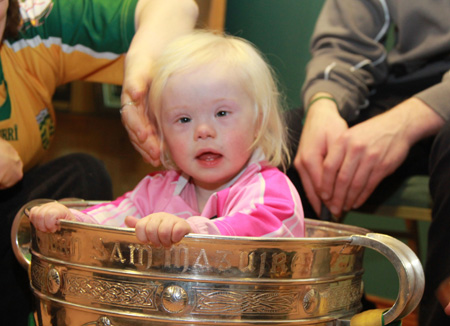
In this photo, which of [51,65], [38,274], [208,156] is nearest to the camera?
[38,274]

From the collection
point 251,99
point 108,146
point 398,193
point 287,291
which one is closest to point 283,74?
point 108,146

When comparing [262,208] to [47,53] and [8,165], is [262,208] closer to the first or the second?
[8,165]

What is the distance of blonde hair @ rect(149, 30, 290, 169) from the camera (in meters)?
0.68

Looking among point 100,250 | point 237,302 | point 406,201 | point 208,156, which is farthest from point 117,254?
point 406,201

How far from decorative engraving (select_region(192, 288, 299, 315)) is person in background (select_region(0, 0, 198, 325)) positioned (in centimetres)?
39

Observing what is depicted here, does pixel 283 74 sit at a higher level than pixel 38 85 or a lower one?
lower

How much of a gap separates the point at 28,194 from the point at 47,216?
325 millimetres

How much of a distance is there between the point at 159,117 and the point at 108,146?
3.23 ft

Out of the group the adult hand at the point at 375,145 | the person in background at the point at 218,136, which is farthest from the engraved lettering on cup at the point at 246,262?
the adult hand at the point at 375,145

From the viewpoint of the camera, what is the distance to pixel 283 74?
5.22 feet

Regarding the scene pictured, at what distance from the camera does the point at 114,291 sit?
0.50 metres

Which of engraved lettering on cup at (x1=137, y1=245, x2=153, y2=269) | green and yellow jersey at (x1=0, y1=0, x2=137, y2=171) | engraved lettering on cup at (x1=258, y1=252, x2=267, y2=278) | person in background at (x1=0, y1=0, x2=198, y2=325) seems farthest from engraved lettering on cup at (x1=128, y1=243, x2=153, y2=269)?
green and yellow jersey at (x1=0, y1=0, x2=137, y2=171)

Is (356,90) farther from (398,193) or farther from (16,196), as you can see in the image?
(16,196)

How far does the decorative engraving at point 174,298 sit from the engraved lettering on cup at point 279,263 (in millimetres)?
86
